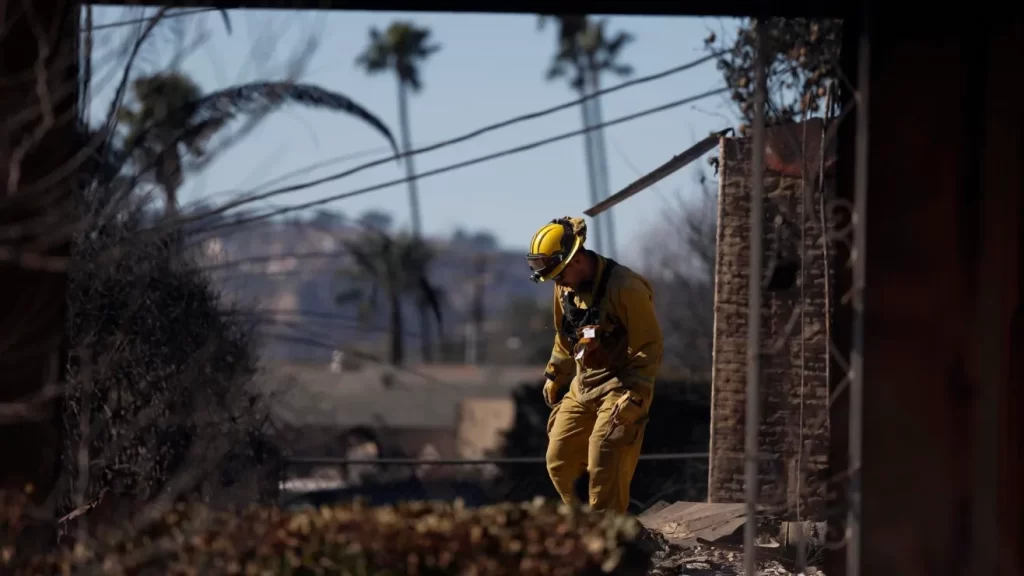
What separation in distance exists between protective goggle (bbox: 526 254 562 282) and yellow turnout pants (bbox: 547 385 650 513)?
29.6 inches

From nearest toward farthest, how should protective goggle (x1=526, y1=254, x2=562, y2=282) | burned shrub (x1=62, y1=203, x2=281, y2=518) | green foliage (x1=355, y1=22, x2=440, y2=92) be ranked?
protective goggle (x1=526, y1=254, x2=562, y2=282)
burned shrub (x1=62, y1=203, x2=281, y2=518)
green foliage (x1=355, y1=22, x2=440, y2=92)

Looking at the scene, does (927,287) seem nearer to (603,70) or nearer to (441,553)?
(441,553)

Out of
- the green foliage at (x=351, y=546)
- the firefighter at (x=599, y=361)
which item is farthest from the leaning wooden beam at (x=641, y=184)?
the green foliage at (x=351, y=546)

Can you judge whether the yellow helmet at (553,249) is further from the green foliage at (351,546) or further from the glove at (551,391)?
the green foliage at (351,546)

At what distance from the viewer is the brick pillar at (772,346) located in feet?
31.6

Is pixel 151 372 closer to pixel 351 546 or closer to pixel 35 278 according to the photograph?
pixel 35 278

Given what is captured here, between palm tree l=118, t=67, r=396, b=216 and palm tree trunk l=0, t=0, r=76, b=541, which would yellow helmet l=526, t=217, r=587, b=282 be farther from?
palm tree trunk l=0, t=0, r=76, b=541

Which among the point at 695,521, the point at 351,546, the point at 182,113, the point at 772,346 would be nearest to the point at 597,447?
the point at 695,521

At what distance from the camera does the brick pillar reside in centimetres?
962

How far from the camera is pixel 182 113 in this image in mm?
11914

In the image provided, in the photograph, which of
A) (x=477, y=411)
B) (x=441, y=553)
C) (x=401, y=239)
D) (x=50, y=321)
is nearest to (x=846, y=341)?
(x=441, y=553)

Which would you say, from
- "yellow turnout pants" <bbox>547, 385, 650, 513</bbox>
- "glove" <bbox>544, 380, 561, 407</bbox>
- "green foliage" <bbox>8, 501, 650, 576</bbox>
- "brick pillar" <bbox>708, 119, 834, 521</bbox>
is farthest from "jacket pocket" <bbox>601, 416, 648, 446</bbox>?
"green foliage" <bbox>8, 501, 650, 576</bbox>

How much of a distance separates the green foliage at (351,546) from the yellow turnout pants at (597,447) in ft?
8.39

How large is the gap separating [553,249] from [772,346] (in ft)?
8.46
